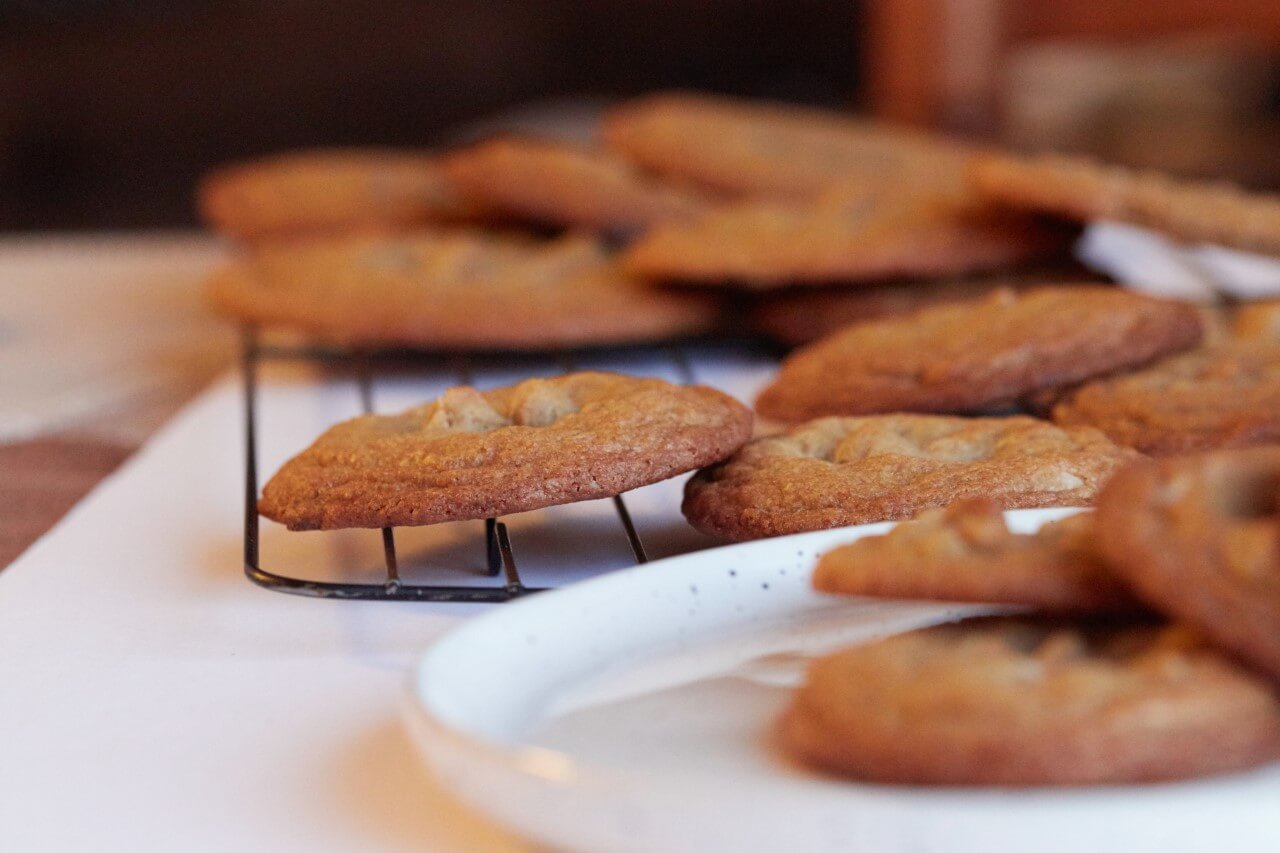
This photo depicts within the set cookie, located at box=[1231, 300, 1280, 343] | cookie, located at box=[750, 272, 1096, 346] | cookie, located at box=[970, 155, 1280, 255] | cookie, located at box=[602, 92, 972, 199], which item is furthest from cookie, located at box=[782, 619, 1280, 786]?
cookie, located at box=[602, 92, 972, 199]

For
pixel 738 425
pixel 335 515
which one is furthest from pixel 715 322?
pixel 335 515

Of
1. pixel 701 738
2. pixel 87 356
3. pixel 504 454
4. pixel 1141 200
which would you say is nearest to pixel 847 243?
pixel 1141 200

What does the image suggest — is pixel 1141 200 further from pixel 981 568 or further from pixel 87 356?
pixel 87 356

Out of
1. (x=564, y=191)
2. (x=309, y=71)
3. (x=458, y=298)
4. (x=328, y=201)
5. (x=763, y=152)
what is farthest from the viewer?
(x=309, y=71)

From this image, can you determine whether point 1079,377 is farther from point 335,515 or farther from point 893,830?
point 893,830

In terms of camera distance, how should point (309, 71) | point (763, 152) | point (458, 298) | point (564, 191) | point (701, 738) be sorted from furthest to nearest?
point (309, 71) → point (763, 152) → point (564, 191) → point (458, 298) → point (701, 738)

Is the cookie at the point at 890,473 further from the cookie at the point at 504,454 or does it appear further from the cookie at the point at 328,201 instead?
the cookie at the point at 328,201
